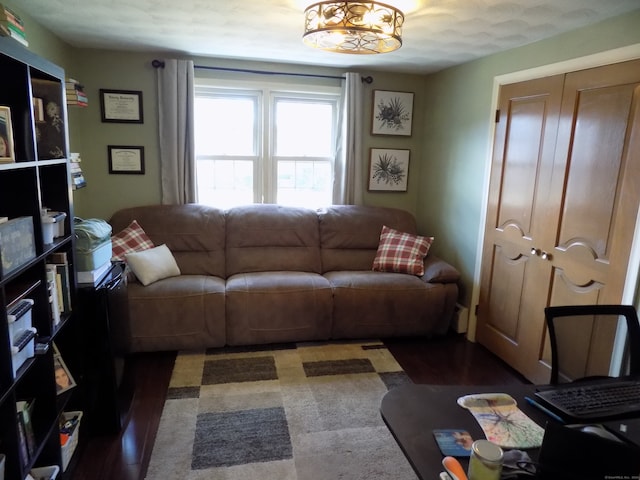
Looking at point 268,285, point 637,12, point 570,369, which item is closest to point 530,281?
point 570,369

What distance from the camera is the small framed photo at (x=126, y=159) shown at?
11.6ft

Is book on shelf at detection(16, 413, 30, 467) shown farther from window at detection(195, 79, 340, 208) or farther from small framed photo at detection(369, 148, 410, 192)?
small framed photo at detection(369, 148, 410, 192)

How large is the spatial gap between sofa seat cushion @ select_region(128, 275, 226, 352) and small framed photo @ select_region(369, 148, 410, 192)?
1.91 m

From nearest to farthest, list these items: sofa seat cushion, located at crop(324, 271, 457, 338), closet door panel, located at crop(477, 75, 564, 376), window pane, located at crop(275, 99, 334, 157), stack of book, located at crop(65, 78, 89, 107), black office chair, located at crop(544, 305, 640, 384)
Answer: black office chair, located at crop(544, 305, 640, 384) → closet door panel, located at crop(477, 75, 564, 376) → stack of book, located at crop(65, 78, 89, 107) → sofa seat cushion, located at crop(324, 271, 457, 338) → window pane, located at crop(275, 99, 334, 157)

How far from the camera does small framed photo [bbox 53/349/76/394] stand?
1.85m

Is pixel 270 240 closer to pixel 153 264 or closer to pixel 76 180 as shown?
pixel 153 264

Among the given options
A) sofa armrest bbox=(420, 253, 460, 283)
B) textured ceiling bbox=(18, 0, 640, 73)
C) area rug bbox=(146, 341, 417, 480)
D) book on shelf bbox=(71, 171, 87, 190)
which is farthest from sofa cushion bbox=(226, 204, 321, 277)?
textured ceiling bbox=(18, 0, 640, 73)

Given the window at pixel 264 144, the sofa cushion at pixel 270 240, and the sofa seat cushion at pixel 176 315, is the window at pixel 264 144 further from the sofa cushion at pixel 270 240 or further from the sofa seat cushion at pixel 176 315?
the sofa seat cushion at pixel 176 315

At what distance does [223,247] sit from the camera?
354 centimetres

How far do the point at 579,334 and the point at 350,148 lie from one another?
8.73ft

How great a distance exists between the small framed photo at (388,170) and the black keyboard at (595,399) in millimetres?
2926

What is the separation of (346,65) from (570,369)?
3.06 meters

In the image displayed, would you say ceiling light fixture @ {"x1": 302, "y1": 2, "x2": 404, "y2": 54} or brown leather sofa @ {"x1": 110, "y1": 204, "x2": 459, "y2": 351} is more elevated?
ceiling light fixture @ {"x1": 302, "y1": 2, "x2": 404, "y2": 54}

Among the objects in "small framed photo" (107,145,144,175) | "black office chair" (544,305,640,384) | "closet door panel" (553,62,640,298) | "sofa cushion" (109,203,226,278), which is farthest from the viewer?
"small framed photo" (107,145,144,175)
